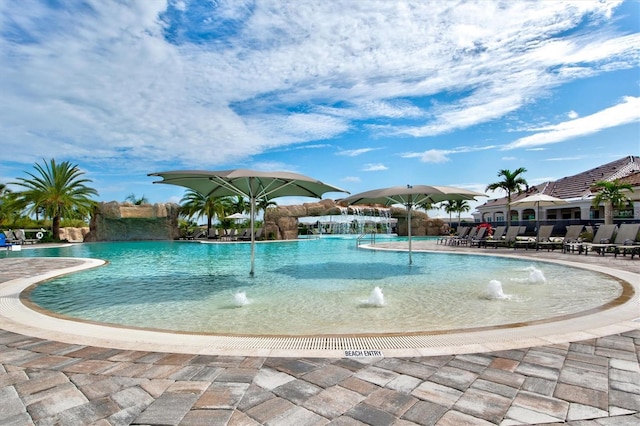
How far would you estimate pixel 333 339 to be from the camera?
4.17 m

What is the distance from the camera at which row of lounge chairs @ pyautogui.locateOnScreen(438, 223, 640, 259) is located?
13.9 m

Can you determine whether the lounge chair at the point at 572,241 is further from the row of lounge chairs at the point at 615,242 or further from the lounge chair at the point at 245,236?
the lounge chair at the point at 245,236

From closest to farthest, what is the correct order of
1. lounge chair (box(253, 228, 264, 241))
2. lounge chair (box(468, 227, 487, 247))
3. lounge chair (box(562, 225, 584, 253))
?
1. lounge chair (box(562, 225, 584, 253))
2. lounge chair (box(468, 227, 487, 247))
3. lounge chair (box(253, 228, 264, 241))

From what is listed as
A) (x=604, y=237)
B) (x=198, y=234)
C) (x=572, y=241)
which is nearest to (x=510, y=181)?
(x=572, y=241)

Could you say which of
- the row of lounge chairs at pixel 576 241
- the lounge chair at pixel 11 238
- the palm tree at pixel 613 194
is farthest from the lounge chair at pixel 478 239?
the lounge chair at pixel 11 238

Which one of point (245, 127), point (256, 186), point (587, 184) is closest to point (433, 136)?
point (245, 127)

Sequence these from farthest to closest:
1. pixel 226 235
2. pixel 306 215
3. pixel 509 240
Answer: pixel 306 215 < pixel 226 235 < pixel 509 240

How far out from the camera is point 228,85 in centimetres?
1444

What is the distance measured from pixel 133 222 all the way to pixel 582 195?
4270 cm

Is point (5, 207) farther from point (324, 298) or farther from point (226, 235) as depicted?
point (324, 298)

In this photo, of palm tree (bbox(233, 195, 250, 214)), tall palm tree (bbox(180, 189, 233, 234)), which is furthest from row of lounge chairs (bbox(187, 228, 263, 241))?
palm tree (bbox(233, 195, 250, 214))

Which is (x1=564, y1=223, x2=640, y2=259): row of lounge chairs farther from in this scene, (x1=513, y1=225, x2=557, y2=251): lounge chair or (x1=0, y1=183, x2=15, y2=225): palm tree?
(x1=0, y1=183, x2=15, y2=225): palm tree

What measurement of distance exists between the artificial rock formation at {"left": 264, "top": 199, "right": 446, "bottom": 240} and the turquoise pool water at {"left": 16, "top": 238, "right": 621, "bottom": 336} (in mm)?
20007

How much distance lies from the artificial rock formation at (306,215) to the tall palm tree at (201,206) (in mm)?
6633
